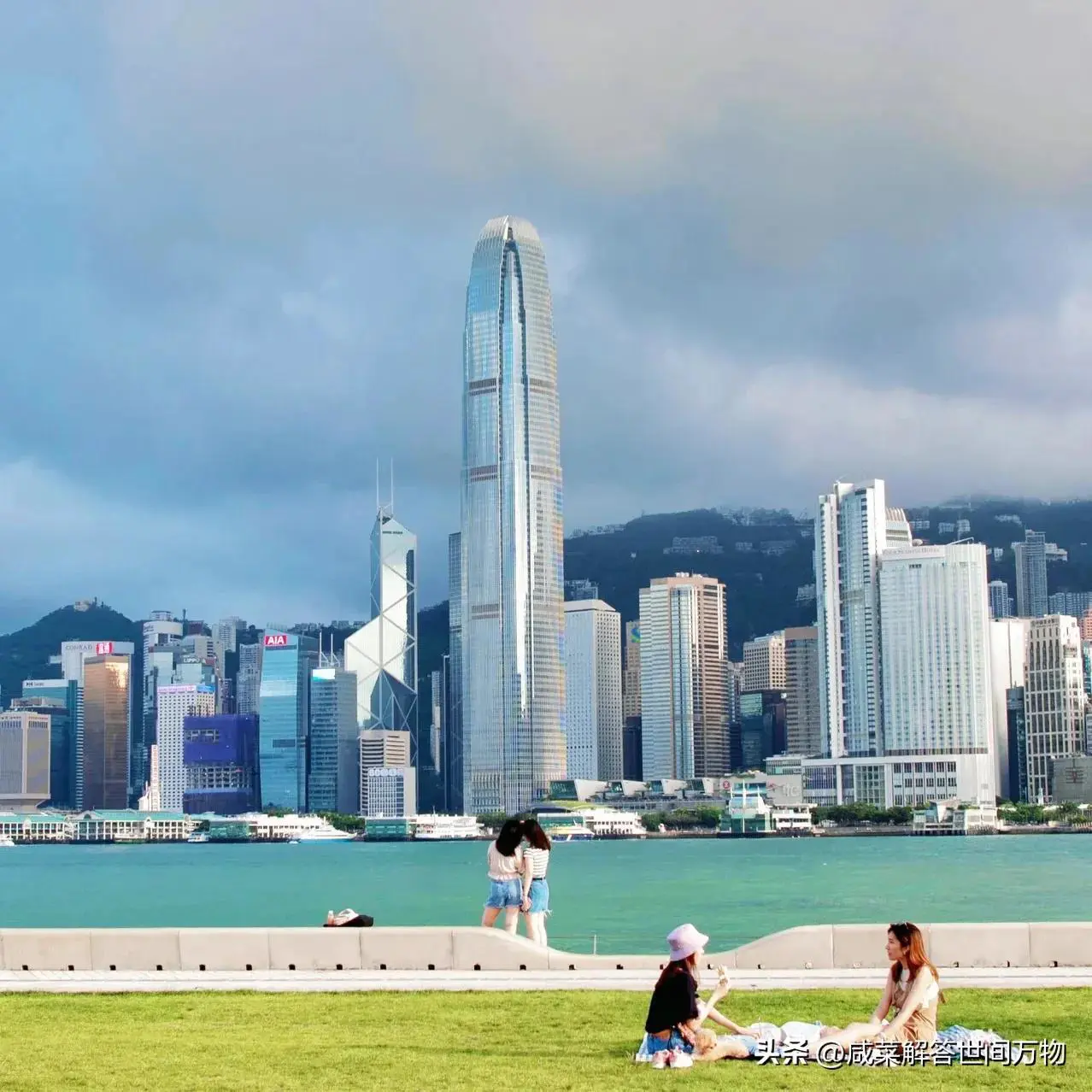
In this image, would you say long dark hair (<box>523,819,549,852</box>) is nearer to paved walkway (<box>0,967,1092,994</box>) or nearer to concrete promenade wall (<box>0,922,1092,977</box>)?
concrete promenade wall (<box>0,922,1092,977</box>)

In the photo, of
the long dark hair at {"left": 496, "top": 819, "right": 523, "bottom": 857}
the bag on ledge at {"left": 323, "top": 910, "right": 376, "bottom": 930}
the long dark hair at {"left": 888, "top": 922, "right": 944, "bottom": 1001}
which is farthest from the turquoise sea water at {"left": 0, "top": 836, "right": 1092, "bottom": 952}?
the long dark hair at {"left": 888, "top": 922, "right": 944, "bottom": 1001}

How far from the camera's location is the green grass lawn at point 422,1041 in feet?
53.8

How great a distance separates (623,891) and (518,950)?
78.0 m

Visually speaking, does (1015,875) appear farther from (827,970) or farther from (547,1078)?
(547,1078)

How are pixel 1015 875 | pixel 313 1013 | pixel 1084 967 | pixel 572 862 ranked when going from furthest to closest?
pixel 572 862 → pixel 1015 875 → pixel 1084 967 → pixel 313 1013

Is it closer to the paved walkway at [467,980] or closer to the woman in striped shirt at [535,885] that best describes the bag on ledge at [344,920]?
the paved walkway at [467,980]

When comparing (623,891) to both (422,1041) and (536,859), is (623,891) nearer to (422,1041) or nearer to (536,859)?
(536,859)

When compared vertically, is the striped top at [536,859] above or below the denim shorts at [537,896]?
above

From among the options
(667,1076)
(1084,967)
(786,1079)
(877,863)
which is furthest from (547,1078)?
(877,863)

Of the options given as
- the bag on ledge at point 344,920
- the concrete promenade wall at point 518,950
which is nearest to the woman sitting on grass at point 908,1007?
the concrete promenade wall at point 518,950

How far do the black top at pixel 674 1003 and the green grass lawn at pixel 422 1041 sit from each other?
19.3 inches

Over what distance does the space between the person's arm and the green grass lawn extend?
0.46 metres

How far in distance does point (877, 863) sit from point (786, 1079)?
422 ft

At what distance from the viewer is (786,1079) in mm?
16312
